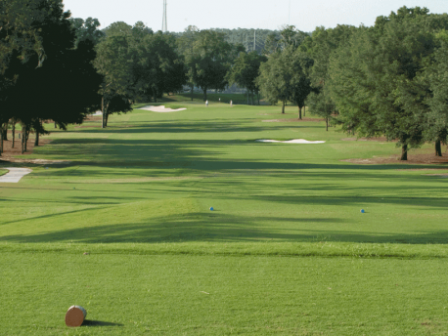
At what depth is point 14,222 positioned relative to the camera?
12250 millimetres

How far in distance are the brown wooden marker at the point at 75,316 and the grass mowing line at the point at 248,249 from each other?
2.40 meters

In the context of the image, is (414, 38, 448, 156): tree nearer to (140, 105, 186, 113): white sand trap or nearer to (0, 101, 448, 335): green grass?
(0, 101, 448, 335): green grass

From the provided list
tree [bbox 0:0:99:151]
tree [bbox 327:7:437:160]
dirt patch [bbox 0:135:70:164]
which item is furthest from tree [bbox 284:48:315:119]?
tree [bbox 0:0:99:151]

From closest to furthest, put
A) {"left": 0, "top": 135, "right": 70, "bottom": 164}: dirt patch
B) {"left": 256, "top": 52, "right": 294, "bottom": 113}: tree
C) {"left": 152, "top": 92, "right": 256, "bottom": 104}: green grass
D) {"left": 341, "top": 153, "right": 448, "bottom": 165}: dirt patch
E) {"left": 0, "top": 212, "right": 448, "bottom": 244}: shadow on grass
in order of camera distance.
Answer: {"left": 0, "top": 212, "right": 448, "bottom": 244}: shadow on grass → {"left": 0, "top": 135, "right": 70, "bottom": 164}: dirt patch → {"left": 341, "top": 153, "right": 448, "bottom": 165}: dirt patch → {"left": 256, "top": 52, "right": 294, "bottom": 113}: tree → {"left": 152, "top": 92, "right": 256, "bottom": 104}: green grass

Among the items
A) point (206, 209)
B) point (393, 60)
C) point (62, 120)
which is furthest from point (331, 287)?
point (62, 120)

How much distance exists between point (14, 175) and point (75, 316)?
25.5 m

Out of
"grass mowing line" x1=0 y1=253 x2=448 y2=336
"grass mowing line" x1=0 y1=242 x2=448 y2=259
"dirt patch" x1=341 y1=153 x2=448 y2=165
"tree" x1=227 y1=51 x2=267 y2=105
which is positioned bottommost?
"dirt patch" x1=341 y1=153 x2=448 y2=165

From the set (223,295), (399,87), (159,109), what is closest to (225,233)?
(223,295)

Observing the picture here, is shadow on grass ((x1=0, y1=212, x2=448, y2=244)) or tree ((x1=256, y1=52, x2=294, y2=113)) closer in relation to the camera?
shadow on grass ((x1=0, y1=212, x2=448, y2=244))

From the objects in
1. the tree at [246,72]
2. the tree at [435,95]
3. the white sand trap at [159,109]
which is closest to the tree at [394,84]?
the tree at [435,95]

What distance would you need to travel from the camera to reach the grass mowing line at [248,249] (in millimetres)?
7809

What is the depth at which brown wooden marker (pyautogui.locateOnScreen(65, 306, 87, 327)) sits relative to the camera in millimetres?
5395

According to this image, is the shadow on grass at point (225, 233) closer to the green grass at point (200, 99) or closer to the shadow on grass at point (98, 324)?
the shadow on grass at point (98, 324)

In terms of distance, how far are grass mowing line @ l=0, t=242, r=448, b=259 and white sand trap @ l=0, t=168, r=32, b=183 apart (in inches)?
757
